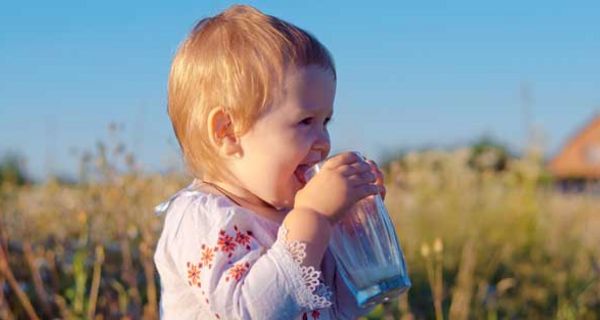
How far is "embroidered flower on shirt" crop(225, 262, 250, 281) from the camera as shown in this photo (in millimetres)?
2004

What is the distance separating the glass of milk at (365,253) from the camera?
212 centimetres

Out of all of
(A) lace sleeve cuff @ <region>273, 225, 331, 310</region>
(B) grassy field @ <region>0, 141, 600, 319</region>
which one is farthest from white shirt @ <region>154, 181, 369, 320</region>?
(B) grassy field @ <region>0, 141, 600, 319</region>

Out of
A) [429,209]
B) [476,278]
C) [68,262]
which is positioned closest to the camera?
[68,262]

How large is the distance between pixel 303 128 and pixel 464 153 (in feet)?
21.3

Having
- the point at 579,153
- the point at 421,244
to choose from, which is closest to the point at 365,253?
the point at 421,244

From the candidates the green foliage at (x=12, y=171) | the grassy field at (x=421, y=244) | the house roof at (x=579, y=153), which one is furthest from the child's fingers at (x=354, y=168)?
the house roof at (x=579, y=153)

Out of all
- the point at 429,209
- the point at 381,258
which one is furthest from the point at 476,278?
the point at 381,258

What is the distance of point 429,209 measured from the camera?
754 centimetres

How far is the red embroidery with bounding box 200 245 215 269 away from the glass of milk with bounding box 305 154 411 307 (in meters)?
0.26

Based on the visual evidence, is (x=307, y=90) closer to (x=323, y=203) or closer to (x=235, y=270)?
(x=323, y=203)

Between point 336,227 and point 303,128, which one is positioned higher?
point 303,128

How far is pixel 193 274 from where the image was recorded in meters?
2.07

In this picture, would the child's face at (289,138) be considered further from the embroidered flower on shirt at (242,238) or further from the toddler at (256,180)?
the embroidered flower on shirt at (242,238)

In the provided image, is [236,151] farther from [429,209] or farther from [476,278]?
[429,209]
